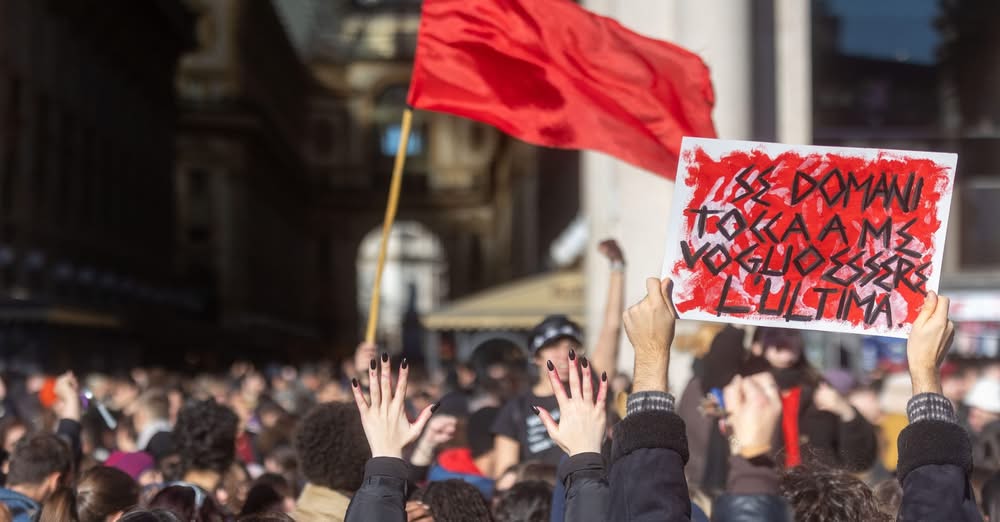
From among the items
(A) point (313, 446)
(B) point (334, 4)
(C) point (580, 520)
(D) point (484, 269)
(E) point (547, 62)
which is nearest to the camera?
(C) point (580, 520)

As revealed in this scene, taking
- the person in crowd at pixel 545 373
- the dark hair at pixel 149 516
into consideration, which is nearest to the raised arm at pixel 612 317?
the person in crowd at pixel 545 373

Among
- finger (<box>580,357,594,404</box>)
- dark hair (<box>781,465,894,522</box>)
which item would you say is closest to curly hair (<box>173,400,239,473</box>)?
dark hair (<box>781,465,894,522</box>)

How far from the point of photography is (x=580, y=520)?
420 centimetres

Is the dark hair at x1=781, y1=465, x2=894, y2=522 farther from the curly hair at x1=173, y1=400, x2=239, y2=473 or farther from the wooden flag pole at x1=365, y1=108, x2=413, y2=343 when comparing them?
the curly hair at x1=173, y1=400, x2=239, y2=473

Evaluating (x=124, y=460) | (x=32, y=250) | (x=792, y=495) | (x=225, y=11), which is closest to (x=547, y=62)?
(x=124, y=460)

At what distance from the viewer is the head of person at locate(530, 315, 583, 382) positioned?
7461 millimetres

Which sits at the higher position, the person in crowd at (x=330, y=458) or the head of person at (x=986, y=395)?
the person in crowd at (x=330, y=458)

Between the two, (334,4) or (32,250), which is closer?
(32,250)

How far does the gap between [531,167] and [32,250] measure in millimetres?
27856

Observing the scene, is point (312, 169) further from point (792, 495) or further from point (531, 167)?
point (792, 495)

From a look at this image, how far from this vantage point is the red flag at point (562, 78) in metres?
8.59

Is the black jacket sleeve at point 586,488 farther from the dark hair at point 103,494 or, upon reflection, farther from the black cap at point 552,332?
the black cap at point 552,332

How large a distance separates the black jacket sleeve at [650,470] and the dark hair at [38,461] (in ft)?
10.3

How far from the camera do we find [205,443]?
23.1 feet
